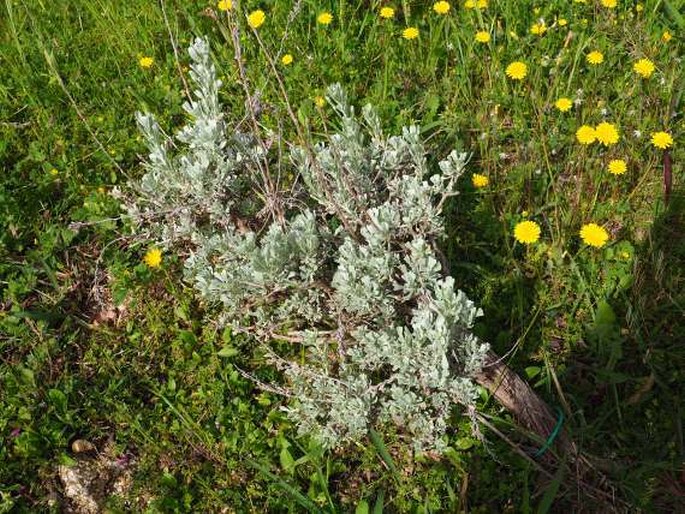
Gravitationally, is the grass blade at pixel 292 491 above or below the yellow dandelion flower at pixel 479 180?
below

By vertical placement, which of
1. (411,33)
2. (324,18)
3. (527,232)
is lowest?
(527,232)

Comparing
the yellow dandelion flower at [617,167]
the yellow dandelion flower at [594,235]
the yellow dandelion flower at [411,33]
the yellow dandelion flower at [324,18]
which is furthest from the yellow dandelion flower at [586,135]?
the yellow dandelion flower at [324,18]

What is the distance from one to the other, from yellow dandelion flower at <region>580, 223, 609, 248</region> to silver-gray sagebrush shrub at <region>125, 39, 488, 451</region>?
682mm

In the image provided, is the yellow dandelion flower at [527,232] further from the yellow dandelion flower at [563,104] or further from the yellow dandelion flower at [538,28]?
the yellow dandelion flower at [538,28]

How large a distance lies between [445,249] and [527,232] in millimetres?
374

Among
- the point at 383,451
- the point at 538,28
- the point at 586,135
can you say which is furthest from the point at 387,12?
the point at 383,451

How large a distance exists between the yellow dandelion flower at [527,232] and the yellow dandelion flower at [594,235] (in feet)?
0.61

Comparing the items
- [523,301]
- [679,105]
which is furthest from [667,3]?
[523,301]

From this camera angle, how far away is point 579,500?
216cm

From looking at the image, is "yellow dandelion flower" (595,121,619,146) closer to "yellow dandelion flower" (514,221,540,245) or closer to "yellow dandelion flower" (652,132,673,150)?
"yellow dandelion flower" (652,132,673,150)

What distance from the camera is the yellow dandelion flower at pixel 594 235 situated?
2.61 meters

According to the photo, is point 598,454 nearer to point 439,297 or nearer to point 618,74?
point 439,297

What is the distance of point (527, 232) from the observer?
2646 mm

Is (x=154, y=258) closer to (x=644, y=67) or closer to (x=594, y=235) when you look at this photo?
(x=594, y=235)
